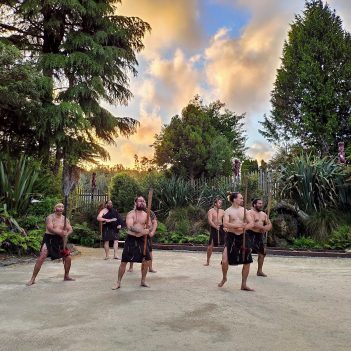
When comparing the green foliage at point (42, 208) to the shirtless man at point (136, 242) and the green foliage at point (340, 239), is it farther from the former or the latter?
the green foliage at point (340, 239)

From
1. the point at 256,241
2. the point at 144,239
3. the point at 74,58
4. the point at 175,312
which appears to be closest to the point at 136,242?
the point at 144,239

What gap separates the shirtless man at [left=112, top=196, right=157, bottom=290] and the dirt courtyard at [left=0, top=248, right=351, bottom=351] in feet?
1.13

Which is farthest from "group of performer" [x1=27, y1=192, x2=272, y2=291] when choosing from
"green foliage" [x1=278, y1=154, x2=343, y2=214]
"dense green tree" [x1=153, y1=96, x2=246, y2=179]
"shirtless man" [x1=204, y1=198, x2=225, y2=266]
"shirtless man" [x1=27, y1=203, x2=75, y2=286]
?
"dense green tree" [x1=153, y1=96, x2=246, y2=179]

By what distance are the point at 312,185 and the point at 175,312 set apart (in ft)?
34.9

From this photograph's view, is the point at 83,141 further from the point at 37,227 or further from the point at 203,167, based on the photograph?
the point at 203,167

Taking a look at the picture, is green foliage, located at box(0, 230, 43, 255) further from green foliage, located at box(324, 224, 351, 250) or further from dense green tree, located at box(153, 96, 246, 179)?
dense green tree, located at box(153, 96, 246, 179)

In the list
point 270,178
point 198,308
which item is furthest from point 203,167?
point 198,308

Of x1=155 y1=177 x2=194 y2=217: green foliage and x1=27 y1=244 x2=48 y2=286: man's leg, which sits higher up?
x1=155 y1=177 x2=194 y2=217: green foliage

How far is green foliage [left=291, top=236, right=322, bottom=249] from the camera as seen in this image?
13250mm

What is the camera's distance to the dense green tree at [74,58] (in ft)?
55.1

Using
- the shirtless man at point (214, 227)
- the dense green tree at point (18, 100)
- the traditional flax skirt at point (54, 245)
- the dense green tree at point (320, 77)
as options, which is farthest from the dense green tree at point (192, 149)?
the traditional flax skirt at point (54, 245)

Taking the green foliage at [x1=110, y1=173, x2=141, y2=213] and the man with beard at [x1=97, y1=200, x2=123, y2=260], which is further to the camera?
the green foliage at [x1=110, y1=173, x2=141, y2=213]

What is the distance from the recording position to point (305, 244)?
44.0 ft

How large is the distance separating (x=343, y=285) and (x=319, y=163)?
8.34 m
